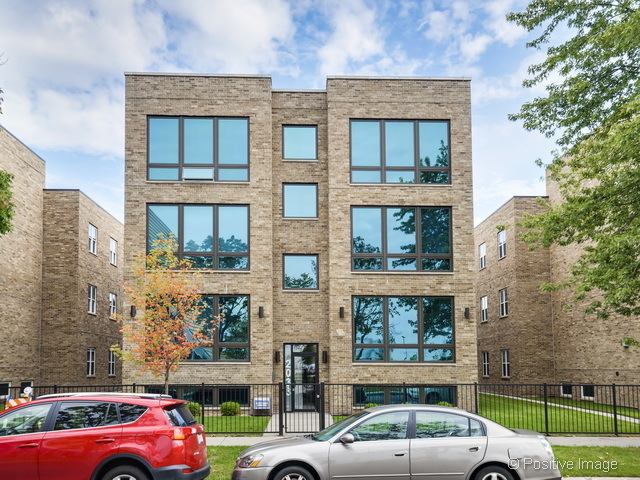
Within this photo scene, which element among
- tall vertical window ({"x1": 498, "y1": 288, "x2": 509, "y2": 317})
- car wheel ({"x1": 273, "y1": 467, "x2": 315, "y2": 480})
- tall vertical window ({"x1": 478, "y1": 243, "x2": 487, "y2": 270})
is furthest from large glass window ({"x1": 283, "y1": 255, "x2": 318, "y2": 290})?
tall vertical window ({"x1": 478, "y1": 243, "x2": 487, "y2": 270})

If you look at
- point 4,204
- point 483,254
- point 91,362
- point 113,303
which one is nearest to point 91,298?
point 91,362

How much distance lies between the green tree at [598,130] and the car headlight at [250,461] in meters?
8.63

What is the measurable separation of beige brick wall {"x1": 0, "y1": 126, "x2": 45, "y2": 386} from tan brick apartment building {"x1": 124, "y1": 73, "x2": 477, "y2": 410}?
6958 millimetres

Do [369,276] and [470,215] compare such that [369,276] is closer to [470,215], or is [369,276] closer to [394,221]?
[394,221]

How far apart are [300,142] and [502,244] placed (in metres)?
13.8

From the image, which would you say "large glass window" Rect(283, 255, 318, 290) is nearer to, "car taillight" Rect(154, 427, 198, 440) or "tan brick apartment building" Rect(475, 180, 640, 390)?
"tan brick apartment building" Rect(475, 180, 640, 390)

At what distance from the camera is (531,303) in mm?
28953

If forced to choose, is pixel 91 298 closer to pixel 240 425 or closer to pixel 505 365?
pixel 240 425

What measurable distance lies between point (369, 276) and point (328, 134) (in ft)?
17.2

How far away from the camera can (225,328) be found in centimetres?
2141

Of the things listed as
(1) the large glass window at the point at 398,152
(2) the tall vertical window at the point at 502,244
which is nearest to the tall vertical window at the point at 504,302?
(2) the tall vertical window at the point at 502,244

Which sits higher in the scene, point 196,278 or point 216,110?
point 216,110

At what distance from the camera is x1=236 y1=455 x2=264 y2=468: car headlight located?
896 centimetres

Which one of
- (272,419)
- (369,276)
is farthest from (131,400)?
(369,276)
